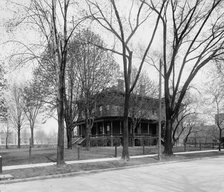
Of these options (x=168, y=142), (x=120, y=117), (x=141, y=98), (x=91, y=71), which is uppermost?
(x=91, y=71)

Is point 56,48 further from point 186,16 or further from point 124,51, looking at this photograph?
point 186,16

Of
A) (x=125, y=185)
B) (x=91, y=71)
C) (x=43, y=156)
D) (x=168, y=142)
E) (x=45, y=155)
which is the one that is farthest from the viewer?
(x=91, y=71)

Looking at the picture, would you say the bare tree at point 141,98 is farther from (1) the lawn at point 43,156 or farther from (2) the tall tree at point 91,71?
(1) the lawn at point 43,156

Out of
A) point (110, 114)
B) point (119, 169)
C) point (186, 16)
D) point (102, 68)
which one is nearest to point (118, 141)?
point (110, 114)

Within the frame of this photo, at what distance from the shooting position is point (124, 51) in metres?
19.3

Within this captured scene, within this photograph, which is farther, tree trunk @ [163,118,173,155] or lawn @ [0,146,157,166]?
tree trunk @ [163,118,173,155]

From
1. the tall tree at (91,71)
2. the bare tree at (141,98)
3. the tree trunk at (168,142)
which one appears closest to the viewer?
the tree trunk at (168,142)

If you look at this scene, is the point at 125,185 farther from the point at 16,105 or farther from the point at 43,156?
the point at 16,105

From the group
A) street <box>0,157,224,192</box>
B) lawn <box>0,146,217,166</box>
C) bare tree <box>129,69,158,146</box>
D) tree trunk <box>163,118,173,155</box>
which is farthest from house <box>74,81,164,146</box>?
street <box>0,157,224,192</box>

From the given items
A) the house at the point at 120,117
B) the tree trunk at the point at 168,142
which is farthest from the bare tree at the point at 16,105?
the tree trunk at the point at 168,142

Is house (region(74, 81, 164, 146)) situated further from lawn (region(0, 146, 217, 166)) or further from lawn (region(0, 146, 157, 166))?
lawn (region(0, 146, 157, 166))

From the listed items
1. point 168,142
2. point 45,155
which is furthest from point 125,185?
point 168,142

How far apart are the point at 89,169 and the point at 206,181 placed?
5.72 meters

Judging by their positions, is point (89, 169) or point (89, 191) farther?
point (89, 169)
